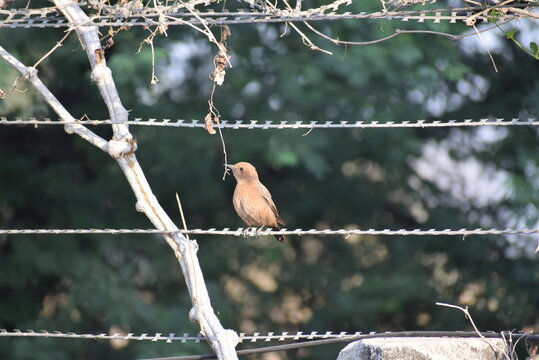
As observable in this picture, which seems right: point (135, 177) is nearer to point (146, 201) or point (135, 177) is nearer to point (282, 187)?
point (146, 201)

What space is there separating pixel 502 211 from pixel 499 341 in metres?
6.97

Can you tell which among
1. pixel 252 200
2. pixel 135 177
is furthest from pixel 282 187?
pixel 135 177

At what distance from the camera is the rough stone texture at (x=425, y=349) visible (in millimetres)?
3953

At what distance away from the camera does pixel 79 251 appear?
10.0 m

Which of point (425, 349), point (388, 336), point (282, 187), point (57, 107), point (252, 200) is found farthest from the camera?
point (282, 187)

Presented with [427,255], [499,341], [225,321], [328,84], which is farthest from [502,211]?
[499,341]

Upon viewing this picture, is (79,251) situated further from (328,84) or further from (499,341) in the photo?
(499,341)

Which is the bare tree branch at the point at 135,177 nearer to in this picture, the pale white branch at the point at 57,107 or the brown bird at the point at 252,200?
the pale white branch at the point at 57,107

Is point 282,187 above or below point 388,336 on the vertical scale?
above

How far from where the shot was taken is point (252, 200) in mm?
6211

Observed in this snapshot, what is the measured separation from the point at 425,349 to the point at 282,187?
7.52 meters

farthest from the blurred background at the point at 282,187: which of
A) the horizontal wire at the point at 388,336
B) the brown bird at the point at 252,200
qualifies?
the horizontal wire at the point at 388,336

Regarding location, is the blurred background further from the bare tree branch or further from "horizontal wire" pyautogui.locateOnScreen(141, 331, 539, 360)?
"horizontal wire" pyautogui.locateOnScreen(141, 331, 539, 360)

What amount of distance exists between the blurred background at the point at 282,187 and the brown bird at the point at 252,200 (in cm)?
276
